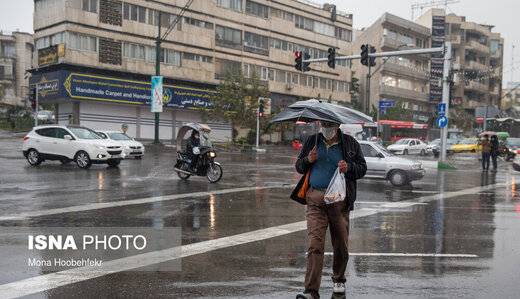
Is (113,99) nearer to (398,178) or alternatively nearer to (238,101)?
(238,101)

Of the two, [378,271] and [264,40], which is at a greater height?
[264,40]

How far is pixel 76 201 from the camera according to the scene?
1149 cm

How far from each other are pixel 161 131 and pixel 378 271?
4180 cm

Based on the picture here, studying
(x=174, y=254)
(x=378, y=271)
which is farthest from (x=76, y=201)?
(x=378, y=271)

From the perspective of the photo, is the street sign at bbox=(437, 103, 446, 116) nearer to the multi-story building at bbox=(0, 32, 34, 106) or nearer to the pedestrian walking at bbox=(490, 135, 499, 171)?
the pedestrian walking at bbox=(490, 135, 499, 171)

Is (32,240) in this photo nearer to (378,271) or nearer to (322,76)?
(378,271)

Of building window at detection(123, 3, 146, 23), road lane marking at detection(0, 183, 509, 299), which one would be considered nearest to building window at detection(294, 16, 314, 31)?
building window at detection(123, 3, 146, 23)

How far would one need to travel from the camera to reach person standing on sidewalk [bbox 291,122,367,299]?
5.00m

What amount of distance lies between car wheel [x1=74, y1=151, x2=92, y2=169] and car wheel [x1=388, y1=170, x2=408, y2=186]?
10741mm

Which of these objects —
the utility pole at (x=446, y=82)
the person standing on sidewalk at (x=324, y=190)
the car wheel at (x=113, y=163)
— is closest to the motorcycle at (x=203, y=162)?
the car wheel at (x=113, y=163)

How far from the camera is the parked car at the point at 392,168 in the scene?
1675 cm

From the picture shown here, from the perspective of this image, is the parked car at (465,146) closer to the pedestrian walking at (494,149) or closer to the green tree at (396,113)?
the green tree at (396,113)


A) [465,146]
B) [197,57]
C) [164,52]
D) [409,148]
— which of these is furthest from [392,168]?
[197,57]

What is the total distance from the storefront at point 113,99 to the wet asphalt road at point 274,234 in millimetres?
23107
